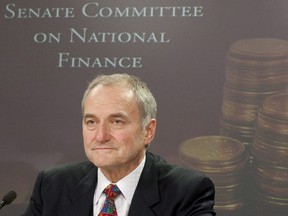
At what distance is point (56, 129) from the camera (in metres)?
4.85

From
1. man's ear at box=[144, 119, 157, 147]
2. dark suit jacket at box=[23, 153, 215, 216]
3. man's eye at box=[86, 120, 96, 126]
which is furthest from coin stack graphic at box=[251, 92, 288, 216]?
man's eye at box=[86, 120, 96, 126]

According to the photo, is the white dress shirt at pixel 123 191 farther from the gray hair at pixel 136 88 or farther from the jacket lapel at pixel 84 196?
the gray hair at pixel 136 88

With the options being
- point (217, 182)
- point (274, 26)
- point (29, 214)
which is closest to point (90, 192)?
point (29, 214)

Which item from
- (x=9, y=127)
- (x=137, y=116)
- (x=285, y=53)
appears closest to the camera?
(x=137, y=116)

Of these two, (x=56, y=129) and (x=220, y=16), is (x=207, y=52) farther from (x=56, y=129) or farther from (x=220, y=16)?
(x=56, y=129)

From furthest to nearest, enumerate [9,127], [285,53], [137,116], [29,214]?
1. [9,127]
2. [285,53]
3. [29,214]
4. [137,116]

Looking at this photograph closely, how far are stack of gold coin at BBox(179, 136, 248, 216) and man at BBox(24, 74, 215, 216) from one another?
1.98 metres

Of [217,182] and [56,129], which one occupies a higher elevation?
[56,129]

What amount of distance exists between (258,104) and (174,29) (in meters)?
0.83

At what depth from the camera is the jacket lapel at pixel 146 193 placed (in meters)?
2.54

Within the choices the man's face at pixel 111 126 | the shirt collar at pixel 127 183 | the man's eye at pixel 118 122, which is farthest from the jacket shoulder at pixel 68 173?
the man's eye at pixel 118 122

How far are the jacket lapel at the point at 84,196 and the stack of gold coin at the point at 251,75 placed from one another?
2107 mm

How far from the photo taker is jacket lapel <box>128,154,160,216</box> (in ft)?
8.32

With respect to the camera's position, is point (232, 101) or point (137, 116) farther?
point (232, 101)
